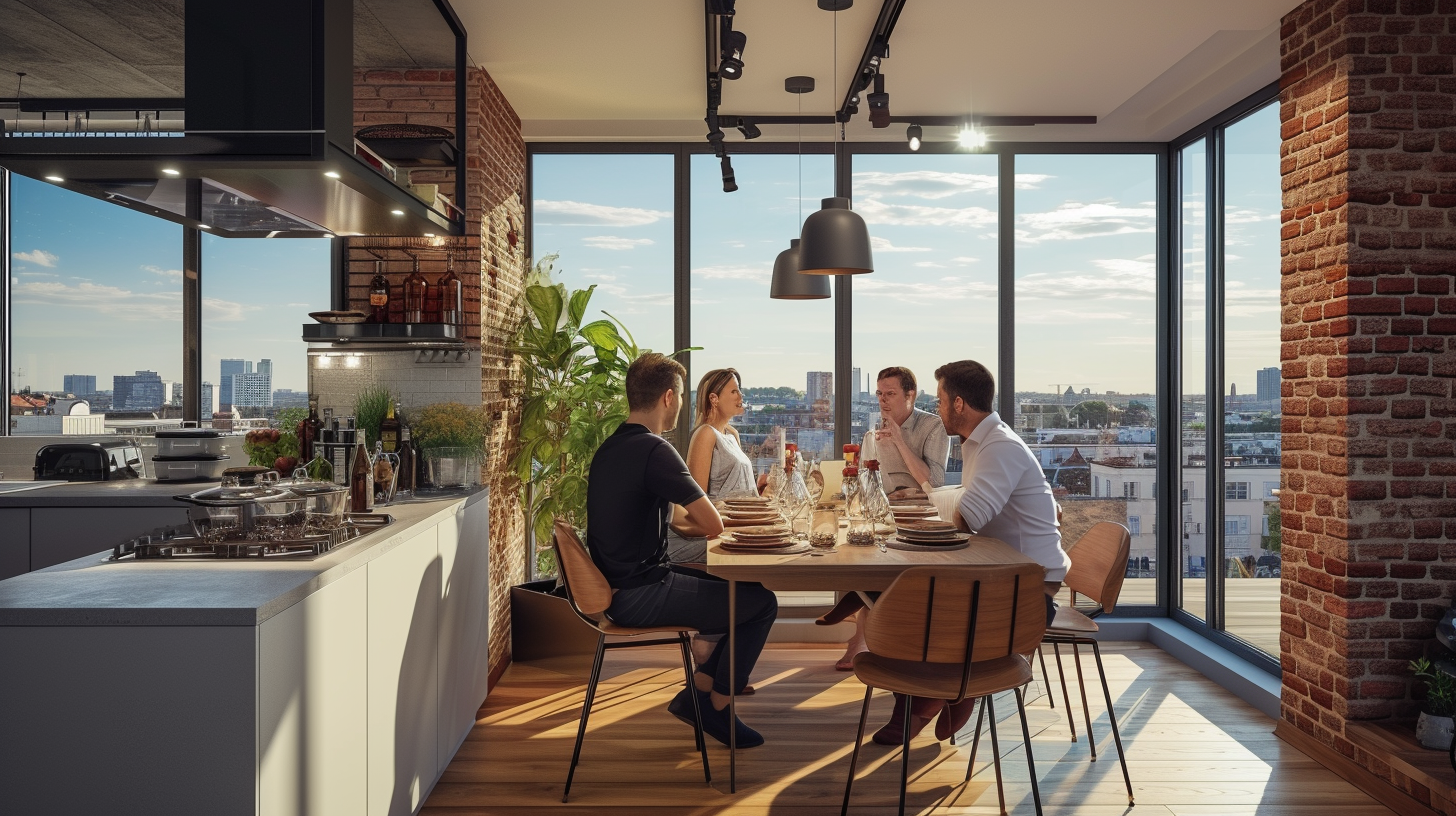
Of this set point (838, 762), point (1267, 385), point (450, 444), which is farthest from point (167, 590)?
point (1267, 385)

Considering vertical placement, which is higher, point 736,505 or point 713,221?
point 713,221

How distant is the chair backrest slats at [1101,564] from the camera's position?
3.55 m

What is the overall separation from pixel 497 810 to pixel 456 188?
2.58 metres

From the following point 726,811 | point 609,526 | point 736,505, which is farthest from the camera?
point 736,505

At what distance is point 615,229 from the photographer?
19.2 ft

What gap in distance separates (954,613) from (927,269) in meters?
3.51

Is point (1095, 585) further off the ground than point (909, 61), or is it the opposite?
point (909, 61)

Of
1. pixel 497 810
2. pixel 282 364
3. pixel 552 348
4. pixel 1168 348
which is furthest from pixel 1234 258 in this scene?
pixel 282 364

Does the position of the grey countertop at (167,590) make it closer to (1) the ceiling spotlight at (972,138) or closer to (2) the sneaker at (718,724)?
(2) the sneaker at (718,724)

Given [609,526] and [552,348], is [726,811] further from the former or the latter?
[552,348]

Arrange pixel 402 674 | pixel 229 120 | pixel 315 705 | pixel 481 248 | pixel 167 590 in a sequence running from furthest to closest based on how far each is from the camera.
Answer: pixel 481 248, pixel 402 674, pixel 229 120, pixel 315 705, pixel 167 590

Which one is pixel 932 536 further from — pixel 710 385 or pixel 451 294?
pixel 451 294

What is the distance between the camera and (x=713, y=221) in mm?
5930

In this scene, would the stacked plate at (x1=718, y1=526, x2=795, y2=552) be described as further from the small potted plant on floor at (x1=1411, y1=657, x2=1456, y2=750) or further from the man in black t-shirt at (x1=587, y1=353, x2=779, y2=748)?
the small potted plant on floor at (x1=1411, y1=657, x2=1456, y2=750)
